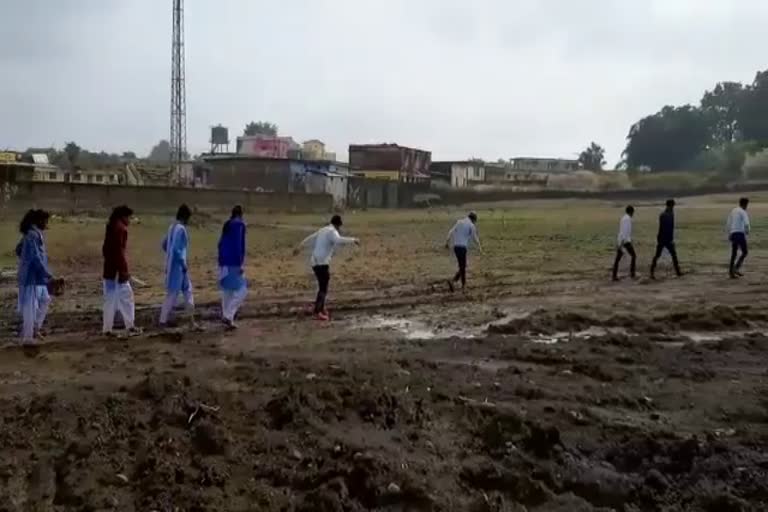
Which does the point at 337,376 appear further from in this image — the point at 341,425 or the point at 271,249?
the point at 271,249

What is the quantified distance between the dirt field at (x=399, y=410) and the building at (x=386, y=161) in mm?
59697

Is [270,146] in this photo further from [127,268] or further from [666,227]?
[127,268]

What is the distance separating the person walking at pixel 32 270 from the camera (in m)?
9.95

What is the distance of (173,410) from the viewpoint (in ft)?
23.8

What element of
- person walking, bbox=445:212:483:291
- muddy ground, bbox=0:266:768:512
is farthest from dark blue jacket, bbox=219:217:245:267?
person walking, bbox=445:212:483:291

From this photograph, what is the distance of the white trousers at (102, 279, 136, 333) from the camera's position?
1070 cm

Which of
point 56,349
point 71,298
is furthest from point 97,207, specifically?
point 56,349

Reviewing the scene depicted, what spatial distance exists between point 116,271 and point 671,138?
8234 centimetres

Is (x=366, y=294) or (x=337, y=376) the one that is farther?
(x=366, y=294)

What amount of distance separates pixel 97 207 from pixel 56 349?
78.5ft

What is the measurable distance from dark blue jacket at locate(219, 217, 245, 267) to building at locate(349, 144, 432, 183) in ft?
197

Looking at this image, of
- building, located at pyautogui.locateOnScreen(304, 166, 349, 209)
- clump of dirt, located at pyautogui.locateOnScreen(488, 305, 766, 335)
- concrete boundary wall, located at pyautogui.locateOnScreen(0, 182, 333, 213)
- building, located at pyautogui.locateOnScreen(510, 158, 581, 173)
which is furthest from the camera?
building, located at pyautogui.locateOnScreen(510, 158, 581, 173)

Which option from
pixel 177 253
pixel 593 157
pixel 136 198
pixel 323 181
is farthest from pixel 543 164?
pixel 177 253

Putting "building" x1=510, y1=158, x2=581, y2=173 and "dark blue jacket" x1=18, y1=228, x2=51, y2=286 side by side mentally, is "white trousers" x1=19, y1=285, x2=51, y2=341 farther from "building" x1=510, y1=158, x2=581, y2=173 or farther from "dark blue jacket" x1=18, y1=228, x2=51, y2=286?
"building" x1=510, y1=158, x2=581, y2=173
